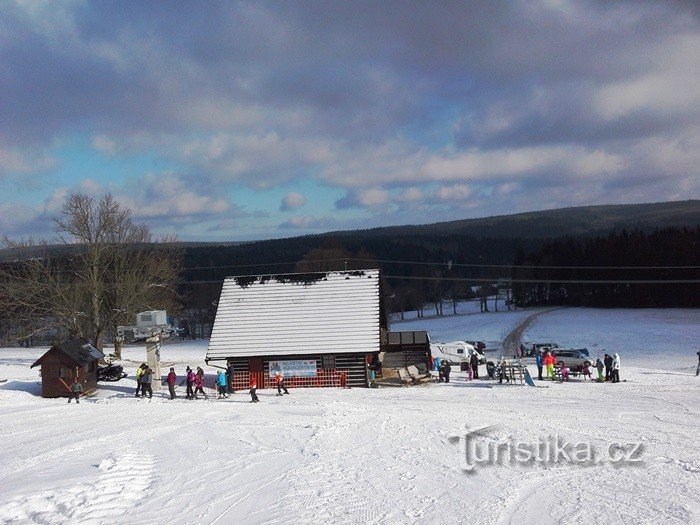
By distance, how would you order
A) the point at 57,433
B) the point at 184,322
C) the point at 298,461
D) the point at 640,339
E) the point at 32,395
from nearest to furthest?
the point at 298,461, the point at 57,433, the point at 32,395, the point at 640,339, the point at 184,322

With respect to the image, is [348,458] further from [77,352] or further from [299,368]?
[77,352]

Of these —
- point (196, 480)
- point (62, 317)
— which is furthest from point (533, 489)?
point (62, 317)

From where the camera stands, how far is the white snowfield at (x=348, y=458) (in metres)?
10.5

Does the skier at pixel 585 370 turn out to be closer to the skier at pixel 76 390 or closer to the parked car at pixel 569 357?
the parked car at pixel 569 357

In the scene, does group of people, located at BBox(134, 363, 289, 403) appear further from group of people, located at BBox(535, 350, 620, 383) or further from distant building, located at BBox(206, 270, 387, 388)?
group of people, located at BBox(535, 350, 620, 383)

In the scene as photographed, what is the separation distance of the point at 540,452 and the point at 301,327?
1945 centimetres

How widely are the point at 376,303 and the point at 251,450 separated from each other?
1824cm

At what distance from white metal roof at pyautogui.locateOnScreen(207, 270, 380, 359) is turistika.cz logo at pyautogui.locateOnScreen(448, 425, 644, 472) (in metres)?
15.2

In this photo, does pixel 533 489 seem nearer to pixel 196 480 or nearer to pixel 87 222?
pixel 196 480

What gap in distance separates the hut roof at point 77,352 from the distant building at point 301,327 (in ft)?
18.6

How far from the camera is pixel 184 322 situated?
112 meters

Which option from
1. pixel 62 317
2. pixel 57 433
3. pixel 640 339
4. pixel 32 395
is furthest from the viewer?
pixel 640 339

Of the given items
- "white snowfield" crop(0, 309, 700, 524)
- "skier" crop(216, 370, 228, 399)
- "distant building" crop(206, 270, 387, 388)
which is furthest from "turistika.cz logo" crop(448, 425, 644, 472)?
"distant building" crop(206, 270, 387, 388)

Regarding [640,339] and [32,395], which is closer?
[32,395]
